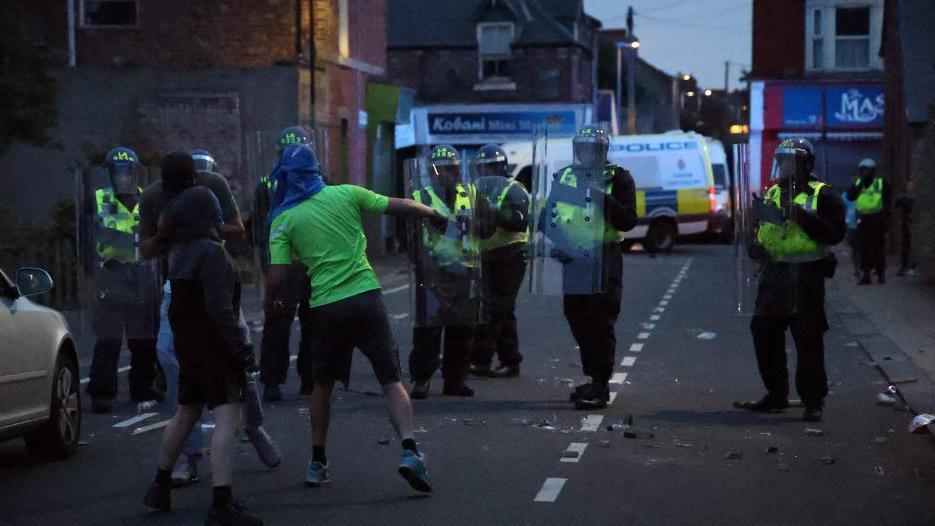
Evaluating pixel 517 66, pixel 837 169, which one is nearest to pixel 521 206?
pixel 837 169

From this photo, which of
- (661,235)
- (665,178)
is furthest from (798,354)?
(661,235)

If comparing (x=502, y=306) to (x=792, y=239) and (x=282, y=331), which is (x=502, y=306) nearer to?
(x=282, y=331)

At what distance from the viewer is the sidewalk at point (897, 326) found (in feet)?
41.5

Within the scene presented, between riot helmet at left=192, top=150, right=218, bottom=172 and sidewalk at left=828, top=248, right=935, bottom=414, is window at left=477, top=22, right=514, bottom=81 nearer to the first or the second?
sidewalk at left=828, top=248, right=935, bottom=414

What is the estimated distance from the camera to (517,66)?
5591 centimetres

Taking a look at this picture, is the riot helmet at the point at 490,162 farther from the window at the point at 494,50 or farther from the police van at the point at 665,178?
the window at the point at 494,50

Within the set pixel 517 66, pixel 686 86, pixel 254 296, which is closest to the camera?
pixel 254 296

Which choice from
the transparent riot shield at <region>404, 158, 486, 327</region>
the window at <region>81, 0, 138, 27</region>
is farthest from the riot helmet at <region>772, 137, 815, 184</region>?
the window at <region>81, 0, 138, 27</region>

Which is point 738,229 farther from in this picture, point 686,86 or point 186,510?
point 686,86

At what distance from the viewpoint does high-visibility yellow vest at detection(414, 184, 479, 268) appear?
11.5 metres

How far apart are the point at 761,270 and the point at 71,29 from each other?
22.5 metres

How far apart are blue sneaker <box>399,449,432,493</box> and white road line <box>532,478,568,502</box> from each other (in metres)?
0.53

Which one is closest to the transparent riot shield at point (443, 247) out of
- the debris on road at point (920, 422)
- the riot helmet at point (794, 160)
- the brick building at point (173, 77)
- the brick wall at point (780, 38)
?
the riot helmet at point (794, 160)

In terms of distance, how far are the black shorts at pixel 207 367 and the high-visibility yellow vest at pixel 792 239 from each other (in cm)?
447
